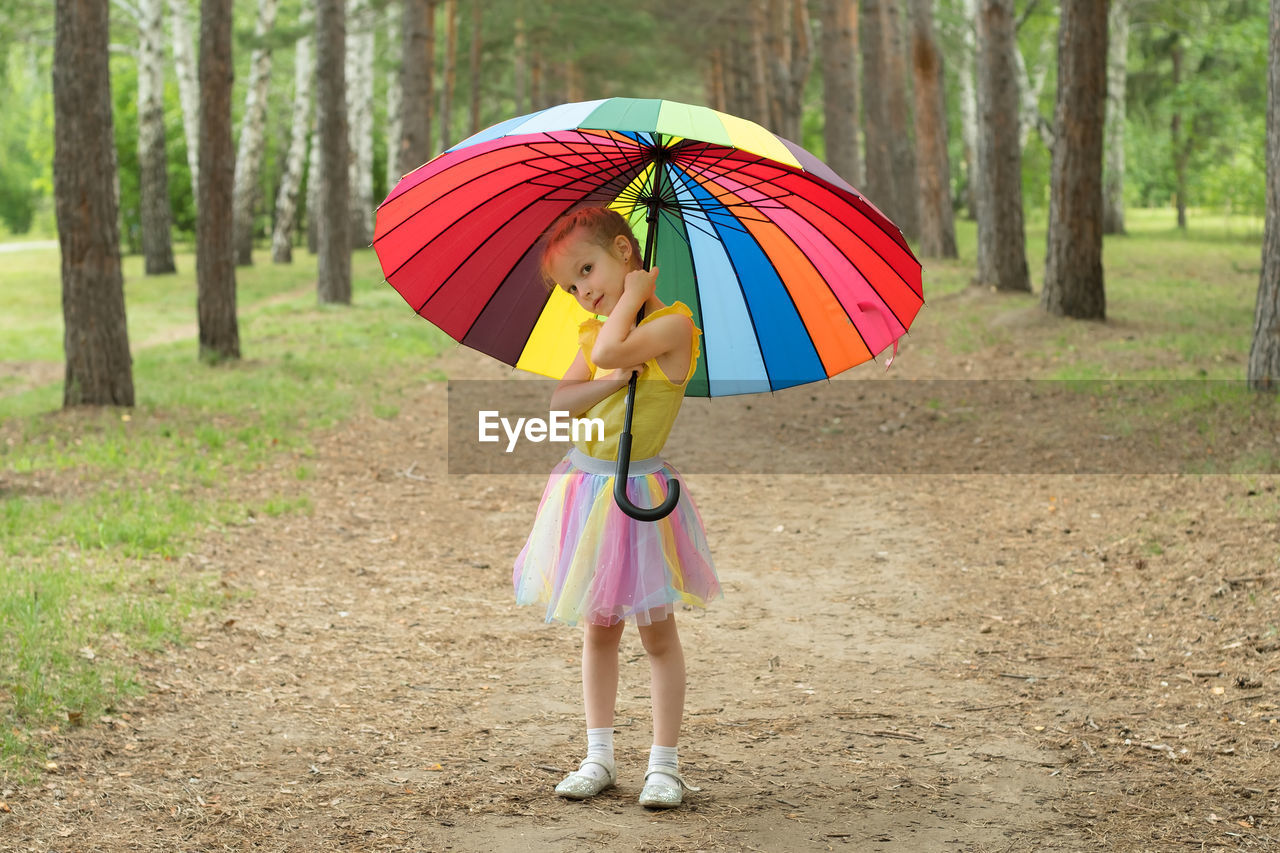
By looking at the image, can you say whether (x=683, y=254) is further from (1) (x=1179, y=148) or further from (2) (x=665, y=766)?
(1) (x=1179, y=148)

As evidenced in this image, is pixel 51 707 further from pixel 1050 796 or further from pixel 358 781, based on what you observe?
pixel 1050 796

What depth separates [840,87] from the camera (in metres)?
23.1

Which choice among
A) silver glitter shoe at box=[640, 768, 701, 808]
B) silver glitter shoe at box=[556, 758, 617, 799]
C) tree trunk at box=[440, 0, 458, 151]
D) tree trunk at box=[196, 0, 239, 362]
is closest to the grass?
tree trunk at box=[196, 0, 239, 362]

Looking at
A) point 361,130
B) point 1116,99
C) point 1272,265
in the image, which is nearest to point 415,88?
point 361,130

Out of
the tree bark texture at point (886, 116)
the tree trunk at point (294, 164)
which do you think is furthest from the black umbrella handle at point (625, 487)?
the tree trunk at point (294, 164)

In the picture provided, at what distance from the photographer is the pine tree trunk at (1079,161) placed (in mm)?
13125

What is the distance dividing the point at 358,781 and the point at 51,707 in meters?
1.25

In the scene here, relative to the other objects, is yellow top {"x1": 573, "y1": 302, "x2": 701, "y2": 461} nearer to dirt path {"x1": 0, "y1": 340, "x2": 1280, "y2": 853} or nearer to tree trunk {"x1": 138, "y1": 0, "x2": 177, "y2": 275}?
dirt path {"x1": 0, "y1": 340, "x2": 1280, "y2": 853}

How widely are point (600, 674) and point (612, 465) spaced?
0.69 meters

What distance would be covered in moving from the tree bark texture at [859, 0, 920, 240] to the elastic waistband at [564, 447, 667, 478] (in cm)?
2001

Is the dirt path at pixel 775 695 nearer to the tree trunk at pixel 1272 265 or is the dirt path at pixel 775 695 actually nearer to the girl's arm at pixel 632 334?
the girl's arm at pixel 632 334

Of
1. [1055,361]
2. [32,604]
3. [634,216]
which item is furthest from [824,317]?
[1055,361]

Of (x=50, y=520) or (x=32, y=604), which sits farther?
(x=50, y=520)

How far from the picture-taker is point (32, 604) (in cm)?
535
